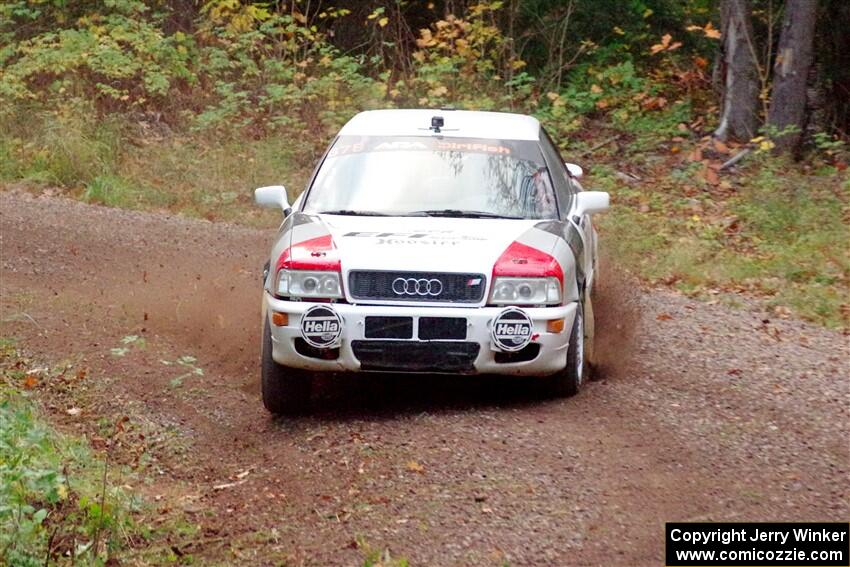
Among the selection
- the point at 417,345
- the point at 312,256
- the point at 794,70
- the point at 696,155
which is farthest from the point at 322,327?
the point at 794,70

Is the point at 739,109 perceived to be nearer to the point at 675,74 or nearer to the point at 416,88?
the point at 675,74

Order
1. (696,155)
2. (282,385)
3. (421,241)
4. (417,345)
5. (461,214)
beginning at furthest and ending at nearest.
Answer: (696,155), (461,214), (282,385), (421,241), (417,345)

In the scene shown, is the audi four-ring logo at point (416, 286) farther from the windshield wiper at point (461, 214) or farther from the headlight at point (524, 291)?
the windshield wiper at point (461, 214)

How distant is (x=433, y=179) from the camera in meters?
7.94

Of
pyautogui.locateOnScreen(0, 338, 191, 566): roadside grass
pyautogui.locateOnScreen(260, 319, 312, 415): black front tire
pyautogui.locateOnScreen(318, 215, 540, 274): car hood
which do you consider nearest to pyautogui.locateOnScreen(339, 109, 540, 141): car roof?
pyautogui.locateOnScreen(318, 215, 540, 274): car hood

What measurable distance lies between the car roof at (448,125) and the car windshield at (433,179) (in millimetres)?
72

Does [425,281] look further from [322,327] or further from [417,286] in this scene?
[322,327]

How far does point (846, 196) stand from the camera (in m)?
14.8

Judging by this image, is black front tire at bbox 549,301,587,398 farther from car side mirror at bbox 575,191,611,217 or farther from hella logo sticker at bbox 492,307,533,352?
car side mirror at bbox 575,191,611,217

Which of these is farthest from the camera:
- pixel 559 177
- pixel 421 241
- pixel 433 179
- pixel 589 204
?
pixel 559 177

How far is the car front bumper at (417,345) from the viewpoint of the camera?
6.79 metres

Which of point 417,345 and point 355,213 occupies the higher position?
point 355,213

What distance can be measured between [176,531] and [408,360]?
179 centimetres

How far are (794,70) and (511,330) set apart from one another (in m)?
10.7
